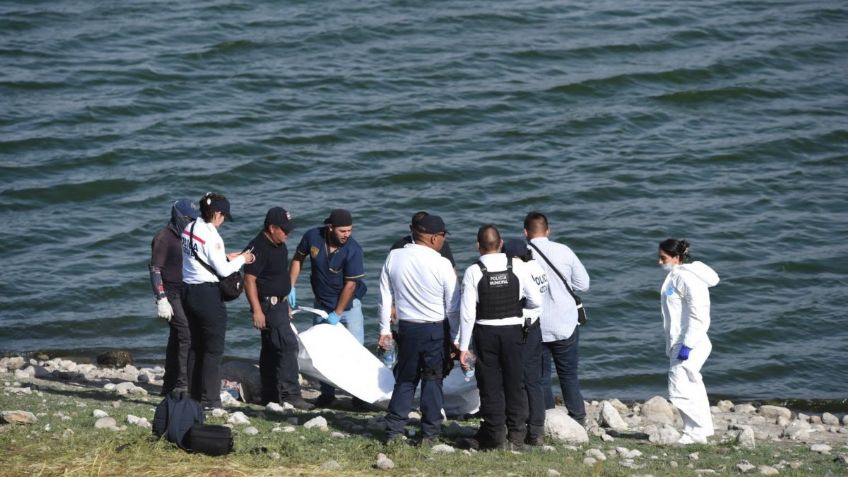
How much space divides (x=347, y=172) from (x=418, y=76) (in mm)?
5103

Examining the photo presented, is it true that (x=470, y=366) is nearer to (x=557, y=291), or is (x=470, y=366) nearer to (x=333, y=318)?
(x=557, y=291)

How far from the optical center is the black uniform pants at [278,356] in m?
10.7

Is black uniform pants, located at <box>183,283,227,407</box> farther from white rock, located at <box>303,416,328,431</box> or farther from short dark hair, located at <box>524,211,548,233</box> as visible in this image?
short dark hair, located at <box>524,211,548,233</box>

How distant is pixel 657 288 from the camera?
16812 mm

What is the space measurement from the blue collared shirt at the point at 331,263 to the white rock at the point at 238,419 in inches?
66.6

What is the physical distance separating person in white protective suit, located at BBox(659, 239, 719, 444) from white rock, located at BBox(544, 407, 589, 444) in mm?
908

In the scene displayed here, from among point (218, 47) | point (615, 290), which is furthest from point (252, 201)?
point (218, 47)

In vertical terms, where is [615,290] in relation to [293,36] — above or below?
below

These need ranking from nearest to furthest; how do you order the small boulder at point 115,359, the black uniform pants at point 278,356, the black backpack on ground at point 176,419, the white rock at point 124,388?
the black backpack on ground at point 176,419 < the black uniform pants at point 278,356 < the white rock at point 124,388 < the small boulder at point 115,359

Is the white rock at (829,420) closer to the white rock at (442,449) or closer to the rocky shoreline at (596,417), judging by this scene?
the rocky shoreline at (596,417)

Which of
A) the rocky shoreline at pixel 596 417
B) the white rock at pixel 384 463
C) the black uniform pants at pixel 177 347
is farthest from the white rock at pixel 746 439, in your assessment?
the black uniform pants at pixel 177 347

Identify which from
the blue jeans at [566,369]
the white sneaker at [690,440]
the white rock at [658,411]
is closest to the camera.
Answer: the white sneaker at [690,440]

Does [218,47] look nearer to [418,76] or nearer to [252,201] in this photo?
[418,76]

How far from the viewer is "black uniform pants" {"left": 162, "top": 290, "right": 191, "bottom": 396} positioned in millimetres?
10953
